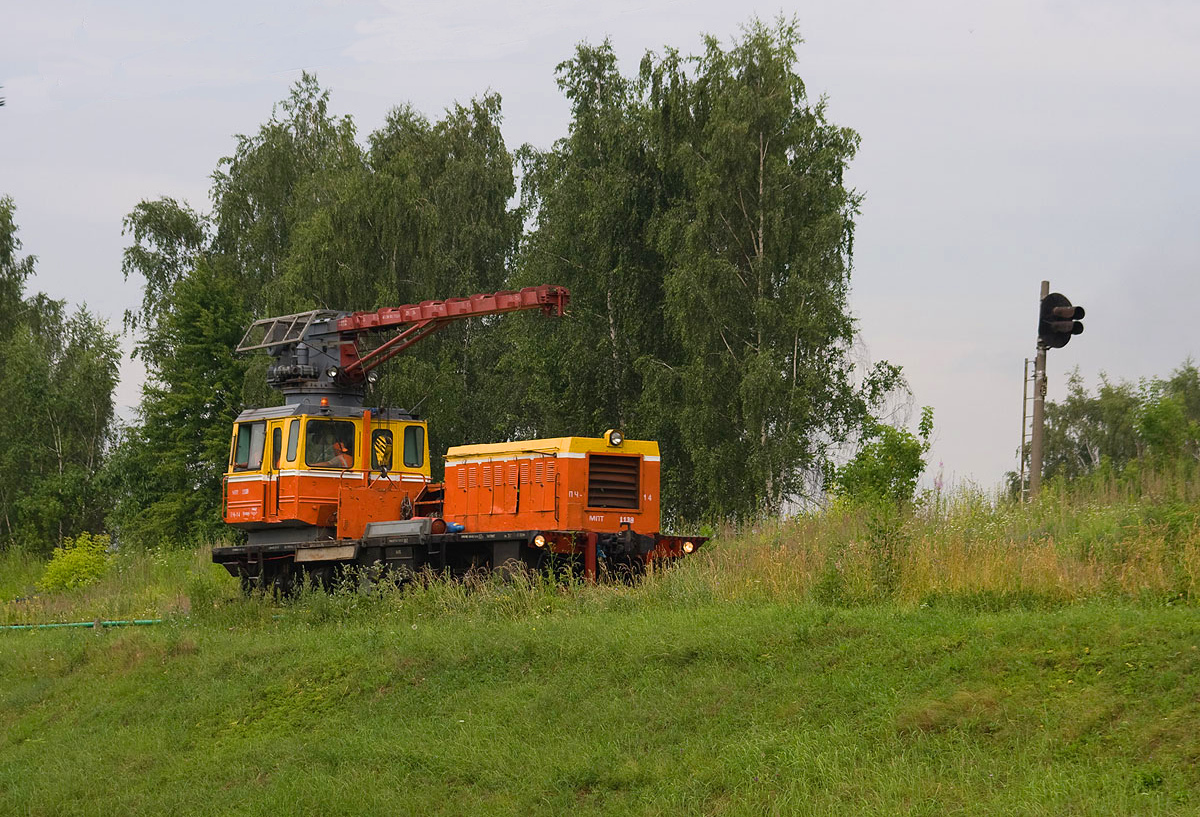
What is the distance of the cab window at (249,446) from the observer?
886 inches

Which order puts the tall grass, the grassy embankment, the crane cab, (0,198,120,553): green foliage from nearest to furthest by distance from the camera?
1. the grassy embankment
2. the tall grass
3. the crane cab
4. (0,198,120,553): green foliage

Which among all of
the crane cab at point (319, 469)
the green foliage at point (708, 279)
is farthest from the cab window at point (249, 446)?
the green foliage at point (708, 279)

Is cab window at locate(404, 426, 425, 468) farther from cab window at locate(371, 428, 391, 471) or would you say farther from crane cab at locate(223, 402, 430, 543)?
cab window at locate(371, 428, 391, 471)

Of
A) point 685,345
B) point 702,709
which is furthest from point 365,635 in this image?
point 685,345

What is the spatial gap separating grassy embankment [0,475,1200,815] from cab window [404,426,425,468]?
535 cm

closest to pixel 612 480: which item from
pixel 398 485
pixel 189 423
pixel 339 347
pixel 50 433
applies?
pixel 398 485

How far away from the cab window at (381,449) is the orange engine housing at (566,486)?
264 centimetres

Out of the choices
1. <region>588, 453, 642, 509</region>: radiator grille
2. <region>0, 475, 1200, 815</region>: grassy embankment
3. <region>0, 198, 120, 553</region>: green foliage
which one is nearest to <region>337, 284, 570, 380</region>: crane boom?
<region>588, 453, 642, 509</region>: radiator grille

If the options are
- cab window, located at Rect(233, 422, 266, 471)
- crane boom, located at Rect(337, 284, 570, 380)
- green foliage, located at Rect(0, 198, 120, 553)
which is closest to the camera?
crane boom, located at Rect(337, 284, 570, 380)

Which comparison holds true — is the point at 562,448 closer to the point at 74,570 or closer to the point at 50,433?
the point at 74,570

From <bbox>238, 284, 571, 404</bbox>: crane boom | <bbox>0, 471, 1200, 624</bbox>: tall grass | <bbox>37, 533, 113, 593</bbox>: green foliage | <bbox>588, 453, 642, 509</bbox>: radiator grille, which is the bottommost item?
<bbox>37, 533, 113, 593</bbox>: green foliage

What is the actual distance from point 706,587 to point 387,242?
26.8m

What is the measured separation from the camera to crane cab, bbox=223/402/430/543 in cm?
2178

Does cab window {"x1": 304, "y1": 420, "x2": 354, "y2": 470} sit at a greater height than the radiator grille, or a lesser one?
greater
